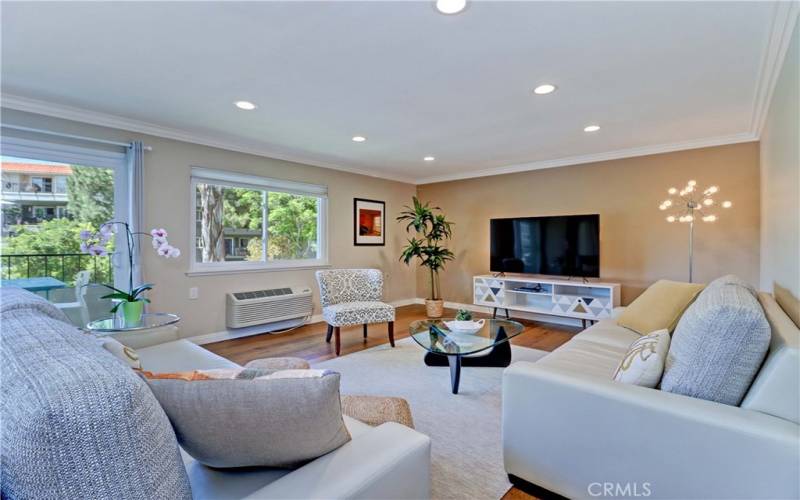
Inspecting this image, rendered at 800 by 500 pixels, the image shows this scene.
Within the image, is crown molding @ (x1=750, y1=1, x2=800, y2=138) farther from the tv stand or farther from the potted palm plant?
the potted palm plant

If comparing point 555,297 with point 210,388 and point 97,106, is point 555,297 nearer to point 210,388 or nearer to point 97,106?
point 210,388

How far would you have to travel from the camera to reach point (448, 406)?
2525 mm

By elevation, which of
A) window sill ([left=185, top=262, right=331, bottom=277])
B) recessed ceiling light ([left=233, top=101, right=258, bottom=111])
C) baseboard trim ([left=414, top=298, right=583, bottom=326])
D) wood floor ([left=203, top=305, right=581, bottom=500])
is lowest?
wood floor ([left=203, top=305, right=581, bottom=500])

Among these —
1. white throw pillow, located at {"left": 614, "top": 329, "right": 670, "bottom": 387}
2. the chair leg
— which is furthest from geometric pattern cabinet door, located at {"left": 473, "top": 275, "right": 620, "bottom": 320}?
white throw pillow, located at {"left": 614, "top": 329, "right": 670, "bottom": 387}

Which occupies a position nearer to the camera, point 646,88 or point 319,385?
point 319,385

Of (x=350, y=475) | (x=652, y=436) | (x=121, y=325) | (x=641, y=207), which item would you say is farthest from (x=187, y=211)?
(x=641, y=207)

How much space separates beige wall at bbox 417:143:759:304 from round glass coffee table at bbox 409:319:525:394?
7.45ft

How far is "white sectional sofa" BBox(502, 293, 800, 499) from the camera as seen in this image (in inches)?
44.7

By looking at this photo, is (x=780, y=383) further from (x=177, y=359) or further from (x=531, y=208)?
(x=531, y=208)

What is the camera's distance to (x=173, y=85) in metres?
2.62

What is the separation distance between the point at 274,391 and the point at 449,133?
3.39 metres

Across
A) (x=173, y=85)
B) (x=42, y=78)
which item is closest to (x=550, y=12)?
(x=173, y=85)

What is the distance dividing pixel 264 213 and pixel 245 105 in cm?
183

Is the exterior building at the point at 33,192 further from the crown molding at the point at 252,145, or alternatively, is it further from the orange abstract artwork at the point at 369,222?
the orange abstract artwork at the point at 369,222
